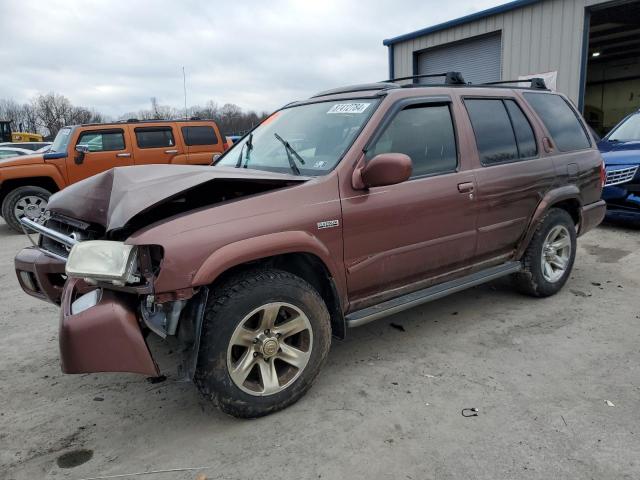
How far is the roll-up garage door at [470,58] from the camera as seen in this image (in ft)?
Answer: 41.7

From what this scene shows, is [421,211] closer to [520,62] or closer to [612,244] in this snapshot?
[612,244]

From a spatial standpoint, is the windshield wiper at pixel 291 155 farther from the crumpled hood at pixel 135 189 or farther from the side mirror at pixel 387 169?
the side mirror at pixel 387 169

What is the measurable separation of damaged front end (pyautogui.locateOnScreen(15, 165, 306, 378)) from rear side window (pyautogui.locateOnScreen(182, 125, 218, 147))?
7.82 meters

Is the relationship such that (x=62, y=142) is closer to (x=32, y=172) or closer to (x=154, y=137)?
(x=32, y=172)

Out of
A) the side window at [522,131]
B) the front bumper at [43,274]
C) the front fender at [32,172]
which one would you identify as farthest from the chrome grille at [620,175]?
the front fender at [32,172]

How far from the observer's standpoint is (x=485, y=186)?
12.1 ft

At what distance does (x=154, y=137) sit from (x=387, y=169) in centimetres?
848

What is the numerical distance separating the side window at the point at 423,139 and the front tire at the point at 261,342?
3.72 ft

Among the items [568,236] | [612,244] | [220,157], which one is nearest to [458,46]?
[612,244]

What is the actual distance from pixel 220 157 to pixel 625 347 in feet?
11.3

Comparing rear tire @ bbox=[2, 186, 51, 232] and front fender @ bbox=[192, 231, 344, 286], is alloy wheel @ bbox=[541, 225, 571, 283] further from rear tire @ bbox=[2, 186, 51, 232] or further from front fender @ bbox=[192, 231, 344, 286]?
rear tire @ bbox=[2, 186, 51, 232]

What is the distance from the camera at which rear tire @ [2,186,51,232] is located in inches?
346

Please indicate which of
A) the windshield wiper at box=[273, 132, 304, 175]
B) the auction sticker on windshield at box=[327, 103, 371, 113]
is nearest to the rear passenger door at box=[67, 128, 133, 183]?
the windshield wiper at box=[273, 132, 304, 175]

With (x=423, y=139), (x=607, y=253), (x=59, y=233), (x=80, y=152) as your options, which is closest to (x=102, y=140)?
(x=80, y=152)
